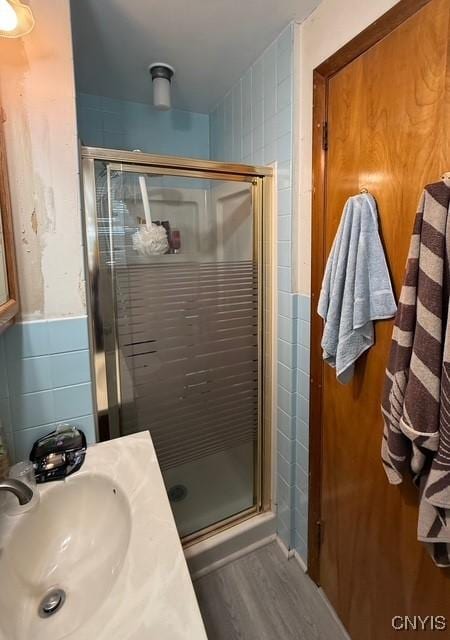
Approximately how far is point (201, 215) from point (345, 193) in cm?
60

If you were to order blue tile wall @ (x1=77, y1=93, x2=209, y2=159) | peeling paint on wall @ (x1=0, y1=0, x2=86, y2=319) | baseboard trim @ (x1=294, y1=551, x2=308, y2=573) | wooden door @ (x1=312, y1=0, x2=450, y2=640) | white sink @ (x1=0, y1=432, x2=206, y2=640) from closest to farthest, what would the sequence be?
white sink @ (x1=0, y1=432, x2=206, y2=640) < wooden door @ (x1=312, y1=0, x2=450, y2=640) < peeling paint on wall @ (x1=0, y1=0, x2=86, y2=319) < baseboard trim @ (x1=294, y1=551, x2=308, y2=573) < blue tile wall @ (x1=77, y1=93, x2=209, y2=159)

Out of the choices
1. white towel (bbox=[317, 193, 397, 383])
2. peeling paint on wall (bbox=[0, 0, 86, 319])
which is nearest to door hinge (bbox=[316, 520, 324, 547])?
white towel (bbox=[317, 193, 397, 383])

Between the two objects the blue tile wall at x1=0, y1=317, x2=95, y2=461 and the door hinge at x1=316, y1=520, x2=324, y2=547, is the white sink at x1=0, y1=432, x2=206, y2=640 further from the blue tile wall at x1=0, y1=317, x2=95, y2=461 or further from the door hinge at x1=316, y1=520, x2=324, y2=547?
the door hinge at x1=316, y1=520, x2=324, y2=547

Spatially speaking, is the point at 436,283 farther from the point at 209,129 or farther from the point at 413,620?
the point at 209,129

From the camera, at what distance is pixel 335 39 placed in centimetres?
107

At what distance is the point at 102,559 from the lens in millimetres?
820

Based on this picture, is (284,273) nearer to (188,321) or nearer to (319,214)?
(319,214)

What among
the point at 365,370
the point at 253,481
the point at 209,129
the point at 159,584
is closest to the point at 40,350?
the point at 159,584

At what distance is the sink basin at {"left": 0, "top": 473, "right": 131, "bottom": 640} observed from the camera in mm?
691

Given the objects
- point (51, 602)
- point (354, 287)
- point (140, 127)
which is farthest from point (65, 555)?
point (140, 127)

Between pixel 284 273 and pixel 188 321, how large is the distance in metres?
0.48

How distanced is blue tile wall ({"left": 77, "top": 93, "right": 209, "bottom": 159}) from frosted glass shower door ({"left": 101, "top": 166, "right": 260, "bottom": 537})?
0.83m

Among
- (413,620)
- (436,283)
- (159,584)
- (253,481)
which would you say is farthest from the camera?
(253,481)

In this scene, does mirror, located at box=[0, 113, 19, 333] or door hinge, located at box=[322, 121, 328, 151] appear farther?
door hinge, located at box=[322, 121, 328, 151]
